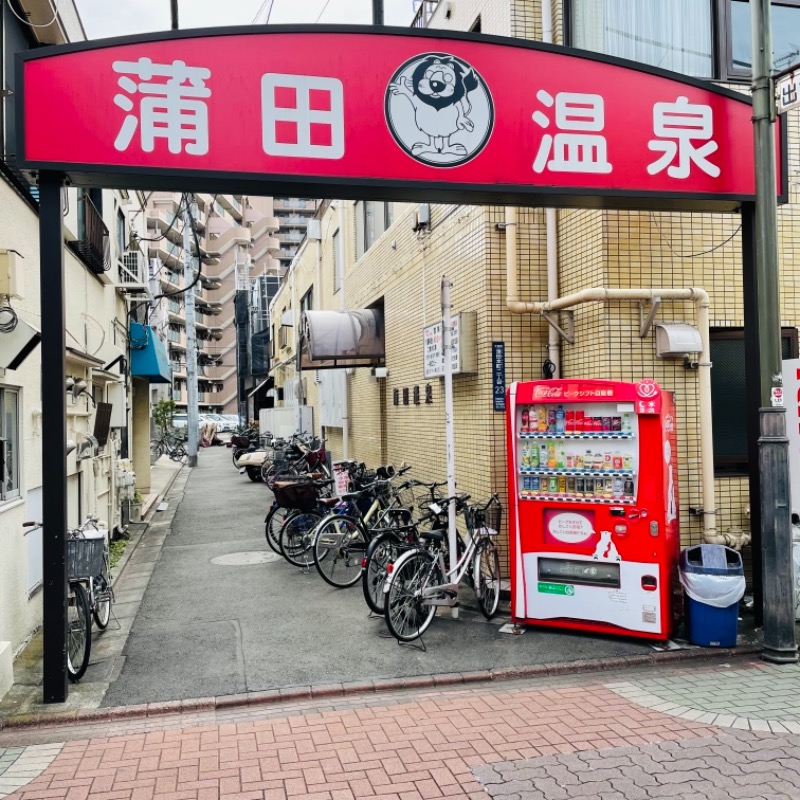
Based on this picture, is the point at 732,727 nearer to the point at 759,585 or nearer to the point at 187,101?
the point at 759,585

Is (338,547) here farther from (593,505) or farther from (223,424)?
(223,424)

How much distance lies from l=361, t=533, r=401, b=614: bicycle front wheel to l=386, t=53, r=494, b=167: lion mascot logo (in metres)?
3.73

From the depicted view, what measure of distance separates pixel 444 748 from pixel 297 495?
5824mm

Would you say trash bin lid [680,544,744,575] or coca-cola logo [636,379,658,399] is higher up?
coca-cola logo [636,379,658,399]

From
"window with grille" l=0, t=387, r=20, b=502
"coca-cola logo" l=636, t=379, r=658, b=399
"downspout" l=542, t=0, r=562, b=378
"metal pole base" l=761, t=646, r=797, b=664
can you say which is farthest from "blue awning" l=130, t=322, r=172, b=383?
"metal pole base" l=761, t=646, r=797, b=664

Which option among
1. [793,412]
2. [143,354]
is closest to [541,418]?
[793,412]

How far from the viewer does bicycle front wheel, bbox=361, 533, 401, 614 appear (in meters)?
7.33

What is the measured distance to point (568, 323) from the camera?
8289 mm

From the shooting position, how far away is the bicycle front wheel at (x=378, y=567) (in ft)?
24.0

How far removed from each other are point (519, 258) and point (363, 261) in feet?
24.8

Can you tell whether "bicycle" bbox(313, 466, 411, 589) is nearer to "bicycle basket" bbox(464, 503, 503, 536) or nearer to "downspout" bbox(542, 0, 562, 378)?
"bicycle basket" bbox(464, 503, 503, 536)

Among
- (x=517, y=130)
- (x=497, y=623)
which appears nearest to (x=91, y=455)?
(x=497, y=623)

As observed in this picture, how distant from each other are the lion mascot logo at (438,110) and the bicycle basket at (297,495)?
5367 millimetres

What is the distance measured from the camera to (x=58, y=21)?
27.3ft
